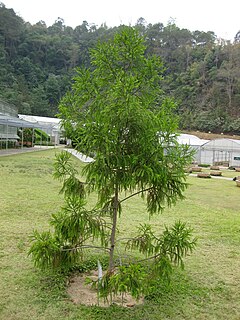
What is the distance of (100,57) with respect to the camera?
139 inches

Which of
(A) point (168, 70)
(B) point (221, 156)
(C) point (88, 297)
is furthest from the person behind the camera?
(A) point (168, 70)

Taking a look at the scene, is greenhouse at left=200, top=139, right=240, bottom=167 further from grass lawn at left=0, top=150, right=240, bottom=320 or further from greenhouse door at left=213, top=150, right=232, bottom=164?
grass lawn at left=0, top=150, right=240, bottom=320

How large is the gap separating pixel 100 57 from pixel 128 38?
371 mm

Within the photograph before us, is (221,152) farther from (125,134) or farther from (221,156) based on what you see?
(125,134)

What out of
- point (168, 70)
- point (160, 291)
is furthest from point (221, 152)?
point (168, 70)

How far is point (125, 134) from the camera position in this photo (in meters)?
3.45

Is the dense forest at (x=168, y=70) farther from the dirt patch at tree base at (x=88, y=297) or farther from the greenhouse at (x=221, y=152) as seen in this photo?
the dirt patch at tree base at (x=88, y=297)

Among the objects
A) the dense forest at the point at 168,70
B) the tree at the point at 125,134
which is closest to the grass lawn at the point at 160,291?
the tree at the point at 125,134

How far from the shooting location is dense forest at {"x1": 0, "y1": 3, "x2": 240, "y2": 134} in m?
59.3

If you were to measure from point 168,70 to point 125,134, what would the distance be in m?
74.2

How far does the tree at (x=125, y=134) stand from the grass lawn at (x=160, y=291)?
461 mm

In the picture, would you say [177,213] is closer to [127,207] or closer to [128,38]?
[127,207]

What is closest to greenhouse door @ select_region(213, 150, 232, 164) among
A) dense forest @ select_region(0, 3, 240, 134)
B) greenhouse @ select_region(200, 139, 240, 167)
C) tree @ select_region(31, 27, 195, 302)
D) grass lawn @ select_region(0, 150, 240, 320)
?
greenhouse @ select_region(200, 139, 240, 167)

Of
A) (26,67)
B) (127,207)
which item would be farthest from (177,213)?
(26,67)
